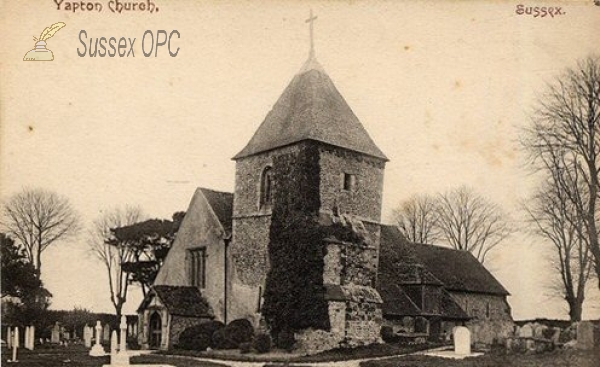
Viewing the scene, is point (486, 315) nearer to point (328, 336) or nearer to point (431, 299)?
point (431, 299)

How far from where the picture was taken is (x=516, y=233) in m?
21.5

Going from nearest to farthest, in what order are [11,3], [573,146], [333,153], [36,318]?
[11,3] → [573,146] → [36,318] → [333,153]

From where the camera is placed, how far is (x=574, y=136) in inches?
828

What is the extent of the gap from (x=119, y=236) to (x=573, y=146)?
22.5 m

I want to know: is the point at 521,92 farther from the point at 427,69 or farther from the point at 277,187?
the point at 277,187

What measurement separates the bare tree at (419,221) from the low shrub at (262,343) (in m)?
12.4

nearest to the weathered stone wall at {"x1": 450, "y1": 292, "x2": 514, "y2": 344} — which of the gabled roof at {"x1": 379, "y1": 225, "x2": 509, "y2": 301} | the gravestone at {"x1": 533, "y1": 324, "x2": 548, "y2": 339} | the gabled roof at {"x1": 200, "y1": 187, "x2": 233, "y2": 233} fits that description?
the gabled roof at {"x1": 379, "y1": 225, "x2": 509, "y2": 301}

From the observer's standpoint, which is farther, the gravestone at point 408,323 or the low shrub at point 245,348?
the gravestone at point 408,323

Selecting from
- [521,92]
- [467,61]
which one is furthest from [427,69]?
[521,92]

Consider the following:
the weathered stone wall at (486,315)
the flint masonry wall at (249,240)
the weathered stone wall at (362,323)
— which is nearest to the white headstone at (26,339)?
the flint masonry wall at (249,240)

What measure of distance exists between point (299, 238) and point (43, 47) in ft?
38.1

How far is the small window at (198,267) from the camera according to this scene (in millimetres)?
30062

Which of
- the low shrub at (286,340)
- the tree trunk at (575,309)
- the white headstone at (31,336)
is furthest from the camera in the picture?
the low shrub at (286,340)

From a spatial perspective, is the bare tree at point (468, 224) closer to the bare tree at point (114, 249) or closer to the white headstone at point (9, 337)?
the bare tree at point (114, 249)
